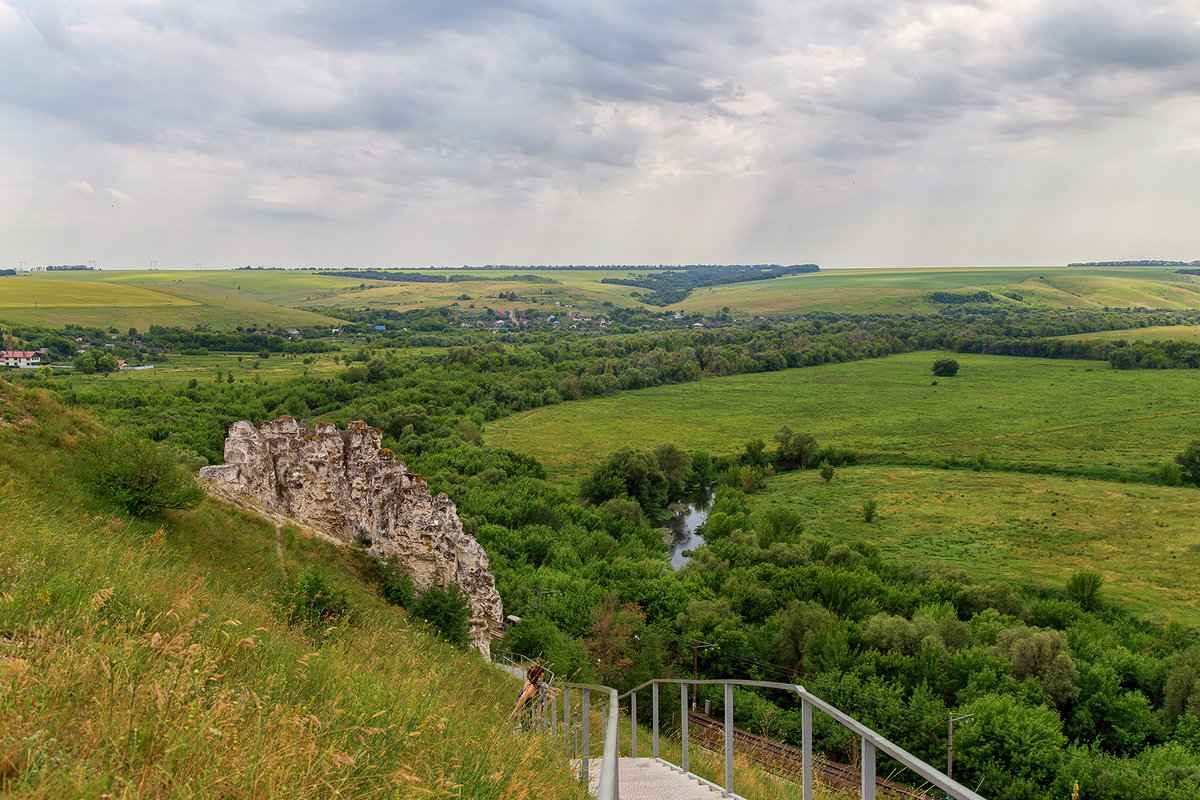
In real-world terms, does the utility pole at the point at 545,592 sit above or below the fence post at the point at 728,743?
below

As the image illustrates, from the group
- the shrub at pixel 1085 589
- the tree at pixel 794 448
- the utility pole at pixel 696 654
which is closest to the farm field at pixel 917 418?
the tree at pixel 794 448

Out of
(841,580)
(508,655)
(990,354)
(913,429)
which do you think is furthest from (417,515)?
(990,354)

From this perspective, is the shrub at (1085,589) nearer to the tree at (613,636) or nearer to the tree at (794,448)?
the tree at (613,636)

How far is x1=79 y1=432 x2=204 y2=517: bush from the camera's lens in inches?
598

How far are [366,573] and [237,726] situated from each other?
19.1m

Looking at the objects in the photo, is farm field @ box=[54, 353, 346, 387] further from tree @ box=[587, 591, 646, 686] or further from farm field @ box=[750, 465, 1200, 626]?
tree @ box=[587, 591, 646, 686]

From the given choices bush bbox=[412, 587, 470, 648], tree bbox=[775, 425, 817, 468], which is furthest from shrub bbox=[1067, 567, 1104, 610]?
bush bbox=[412, 587, 470, 648]

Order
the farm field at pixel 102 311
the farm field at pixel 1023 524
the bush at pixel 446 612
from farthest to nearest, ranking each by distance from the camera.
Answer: the farm field at pixel 102 311, the farm field at pixel 1023 524, the bush at pixel 446 612

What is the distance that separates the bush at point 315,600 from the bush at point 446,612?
580 cm

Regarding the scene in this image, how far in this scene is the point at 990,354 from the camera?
6447 inches

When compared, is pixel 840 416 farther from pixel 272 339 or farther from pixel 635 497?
pixel 272 339

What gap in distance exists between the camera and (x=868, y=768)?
16.1 ft

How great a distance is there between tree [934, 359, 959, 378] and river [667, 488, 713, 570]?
83.4 m

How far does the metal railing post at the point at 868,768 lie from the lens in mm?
4773
